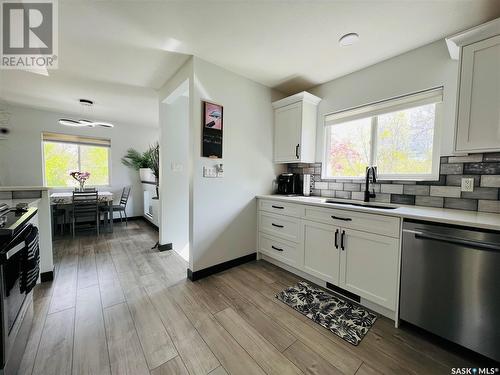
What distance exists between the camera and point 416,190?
1995 millimetres

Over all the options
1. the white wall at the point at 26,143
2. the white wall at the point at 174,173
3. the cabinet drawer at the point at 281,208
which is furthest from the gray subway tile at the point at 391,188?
the white wall at the point at 26,143

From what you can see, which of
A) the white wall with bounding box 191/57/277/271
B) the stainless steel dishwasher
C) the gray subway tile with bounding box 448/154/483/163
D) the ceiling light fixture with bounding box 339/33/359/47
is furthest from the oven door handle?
the gray subway tile with bounding box 448/154/483/163

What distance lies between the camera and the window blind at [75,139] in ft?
13.5

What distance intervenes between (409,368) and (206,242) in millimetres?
1954

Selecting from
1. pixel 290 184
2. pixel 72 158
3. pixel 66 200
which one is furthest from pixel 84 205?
pixel 290 184

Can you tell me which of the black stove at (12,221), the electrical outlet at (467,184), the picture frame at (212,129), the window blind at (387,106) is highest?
the window blind at (387,106)

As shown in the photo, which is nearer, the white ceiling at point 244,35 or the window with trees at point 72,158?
the white ceiling at point 244,35

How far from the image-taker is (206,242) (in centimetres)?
233

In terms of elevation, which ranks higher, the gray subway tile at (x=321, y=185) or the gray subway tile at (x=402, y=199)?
the gray subway tile at (x=321, y=185)

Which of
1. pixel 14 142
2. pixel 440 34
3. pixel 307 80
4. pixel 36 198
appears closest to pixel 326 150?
pixel 307 80

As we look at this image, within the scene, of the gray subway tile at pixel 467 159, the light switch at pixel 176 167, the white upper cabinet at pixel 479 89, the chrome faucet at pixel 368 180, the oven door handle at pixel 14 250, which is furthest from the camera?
the light switch at pixel 176 167

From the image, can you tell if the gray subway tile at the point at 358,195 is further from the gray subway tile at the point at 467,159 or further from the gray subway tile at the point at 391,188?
the gray subway tile at the point at 467,159

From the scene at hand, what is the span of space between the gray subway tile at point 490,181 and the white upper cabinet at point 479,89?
365 mm

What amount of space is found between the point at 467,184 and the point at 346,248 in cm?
116
